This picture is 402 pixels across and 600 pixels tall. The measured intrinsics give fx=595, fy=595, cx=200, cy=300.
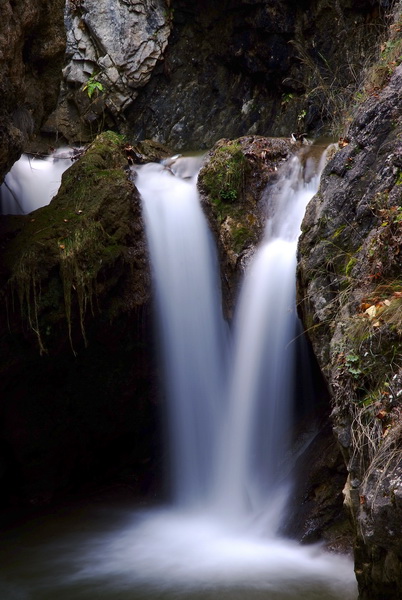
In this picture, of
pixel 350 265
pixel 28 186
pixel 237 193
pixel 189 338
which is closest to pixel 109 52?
pixel 28 186

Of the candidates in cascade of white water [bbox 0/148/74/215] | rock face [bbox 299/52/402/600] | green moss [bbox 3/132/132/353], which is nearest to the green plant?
green moss [bbox 3/132/132/353]

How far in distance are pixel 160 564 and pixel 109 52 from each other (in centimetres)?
952

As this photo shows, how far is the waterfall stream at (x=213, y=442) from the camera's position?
14.1ft

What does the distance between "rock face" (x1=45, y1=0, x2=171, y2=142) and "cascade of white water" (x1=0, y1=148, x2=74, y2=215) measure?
3.31 meters

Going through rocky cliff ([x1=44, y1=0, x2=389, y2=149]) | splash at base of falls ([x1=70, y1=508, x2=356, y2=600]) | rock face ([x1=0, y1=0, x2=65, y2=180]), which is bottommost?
splash at base of falls ([x1=70, y1=508, x2=356, y2=600])

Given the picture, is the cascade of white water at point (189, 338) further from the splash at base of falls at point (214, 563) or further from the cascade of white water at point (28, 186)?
the cascade of white water at point (28, 186)

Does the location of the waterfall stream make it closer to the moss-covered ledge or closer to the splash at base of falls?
the splash at base of falls

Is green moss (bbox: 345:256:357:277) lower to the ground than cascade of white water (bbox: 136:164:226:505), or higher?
lower

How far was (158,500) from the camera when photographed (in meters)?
Result: 6.28

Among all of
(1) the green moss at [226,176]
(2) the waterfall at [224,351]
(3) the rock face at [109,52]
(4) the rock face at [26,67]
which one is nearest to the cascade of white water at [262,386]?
(2) the waterfall at [224,351]

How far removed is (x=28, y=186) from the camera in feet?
Answer: 24.0

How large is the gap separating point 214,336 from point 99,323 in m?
1.19

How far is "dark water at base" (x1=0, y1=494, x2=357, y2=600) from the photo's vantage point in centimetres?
410

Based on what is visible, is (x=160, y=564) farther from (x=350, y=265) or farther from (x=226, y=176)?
(x=226, y=176)
